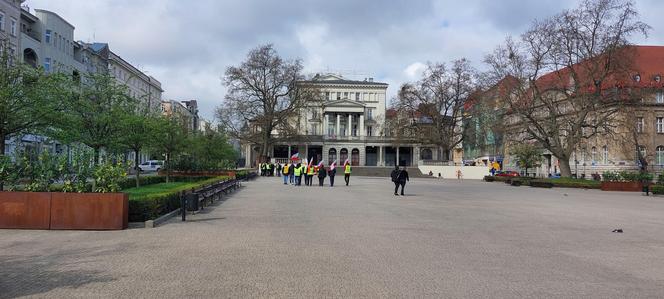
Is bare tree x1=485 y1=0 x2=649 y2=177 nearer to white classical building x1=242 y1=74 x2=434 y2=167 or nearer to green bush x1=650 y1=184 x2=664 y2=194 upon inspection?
green bush x1=650 y1=184 x2=664 y2=194

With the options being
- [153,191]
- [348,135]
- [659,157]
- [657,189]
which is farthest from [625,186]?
[348,135]

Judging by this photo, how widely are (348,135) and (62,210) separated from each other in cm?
9984

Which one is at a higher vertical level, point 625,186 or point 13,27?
point 13,27

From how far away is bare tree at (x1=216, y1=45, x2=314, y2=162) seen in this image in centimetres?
6862

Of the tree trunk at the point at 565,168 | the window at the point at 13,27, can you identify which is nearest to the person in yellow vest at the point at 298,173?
the tree trunk at the point at 565,168

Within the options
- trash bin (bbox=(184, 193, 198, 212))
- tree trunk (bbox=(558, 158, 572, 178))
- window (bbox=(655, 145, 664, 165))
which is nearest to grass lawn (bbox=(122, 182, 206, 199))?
trash bin (bbox=(184, 193, 198, 212))

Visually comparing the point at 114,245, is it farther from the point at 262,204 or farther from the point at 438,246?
the point at 262,204

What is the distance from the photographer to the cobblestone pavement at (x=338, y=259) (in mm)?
7170

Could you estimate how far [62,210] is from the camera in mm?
12617

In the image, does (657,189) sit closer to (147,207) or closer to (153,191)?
(153,191)

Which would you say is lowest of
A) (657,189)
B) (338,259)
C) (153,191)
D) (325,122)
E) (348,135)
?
(338,259)

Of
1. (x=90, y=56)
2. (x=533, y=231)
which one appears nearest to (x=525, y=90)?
(x=533, y=231)

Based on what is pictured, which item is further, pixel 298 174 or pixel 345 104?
pixel 345 104

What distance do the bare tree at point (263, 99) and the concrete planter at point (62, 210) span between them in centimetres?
5449
